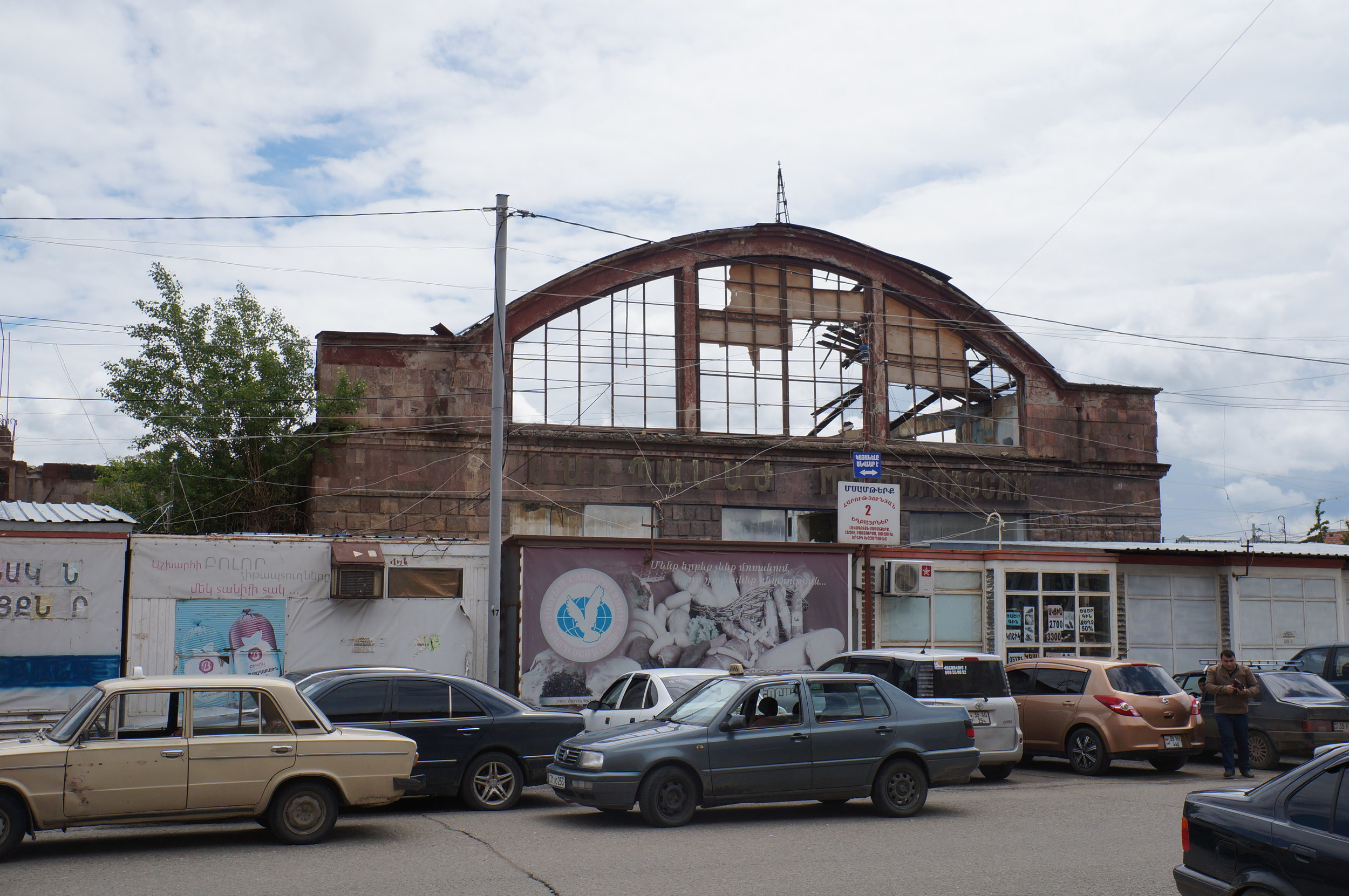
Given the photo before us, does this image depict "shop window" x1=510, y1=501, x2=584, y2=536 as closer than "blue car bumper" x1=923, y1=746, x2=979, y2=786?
No

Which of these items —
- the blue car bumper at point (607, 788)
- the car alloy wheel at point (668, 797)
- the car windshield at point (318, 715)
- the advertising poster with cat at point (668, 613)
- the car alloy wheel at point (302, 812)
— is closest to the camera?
the car alloy wheel at point (302, 812)

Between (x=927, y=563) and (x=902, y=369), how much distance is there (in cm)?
985

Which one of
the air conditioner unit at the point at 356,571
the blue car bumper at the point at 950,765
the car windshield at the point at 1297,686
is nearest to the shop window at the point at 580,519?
the air conditioner unit at the point at 356,571

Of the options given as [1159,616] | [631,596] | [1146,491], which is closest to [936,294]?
[1146,491]

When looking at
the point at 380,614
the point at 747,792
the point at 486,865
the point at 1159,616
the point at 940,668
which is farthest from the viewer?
the point at 1159,616

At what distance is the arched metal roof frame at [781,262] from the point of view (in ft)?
90.9

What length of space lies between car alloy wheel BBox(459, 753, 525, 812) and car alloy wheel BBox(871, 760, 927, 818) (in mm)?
3903

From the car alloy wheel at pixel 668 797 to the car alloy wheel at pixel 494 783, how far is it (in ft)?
6.42

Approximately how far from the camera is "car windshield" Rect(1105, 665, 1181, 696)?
16.2 metres

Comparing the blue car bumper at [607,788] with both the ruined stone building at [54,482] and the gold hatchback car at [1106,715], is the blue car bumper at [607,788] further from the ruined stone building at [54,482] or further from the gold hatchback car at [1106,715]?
the ruined stone building at [54,482]

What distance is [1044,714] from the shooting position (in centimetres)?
1683

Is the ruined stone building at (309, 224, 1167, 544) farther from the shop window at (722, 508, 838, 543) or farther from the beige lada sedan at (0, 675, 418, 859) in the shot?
the beige lada sedan at (0, 675, 418, 859)

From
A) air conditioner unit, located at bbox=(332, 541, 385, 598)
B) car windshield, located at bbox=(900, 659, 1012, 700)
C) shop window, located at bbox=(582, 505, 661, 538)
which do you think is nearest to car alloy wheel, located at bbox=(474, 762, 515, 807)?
car windshield, located at bbox=(900, 659, 1012, 700)

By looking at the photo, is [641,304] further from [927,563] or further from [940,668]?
[940,668]
